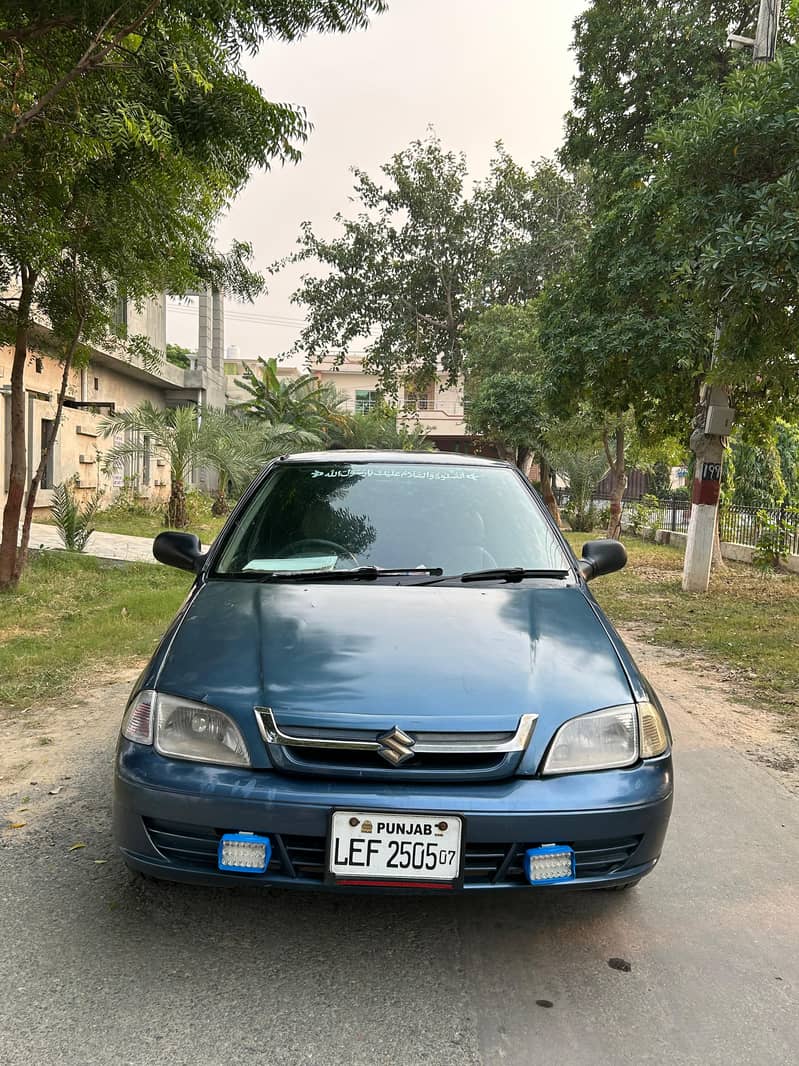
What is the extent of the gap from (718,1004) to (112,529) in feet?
56.0

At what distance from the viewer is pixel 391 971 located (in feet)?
8.15

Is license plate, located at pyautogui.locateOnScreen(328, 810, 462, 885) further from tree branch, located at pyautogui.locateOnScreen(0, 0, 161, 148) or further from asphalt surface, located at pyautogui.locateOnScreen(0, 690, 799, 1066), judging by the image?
tree branch, located at pyautogui.locateOnScreen(0, 0, 161, 148)

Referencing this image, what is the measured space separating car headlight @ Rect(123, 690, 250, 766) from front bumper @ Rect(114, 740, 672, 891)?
4 cm

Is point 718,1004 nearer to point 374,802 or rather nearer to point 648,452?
point 374,802

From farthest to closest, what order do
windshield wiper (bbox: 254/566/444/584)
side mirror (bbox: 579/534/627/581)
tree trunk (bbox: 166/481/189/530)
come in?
tree trunk (bbox: 166/481/189/530)
side mirror (bbox: 579/534/627/581)
windshield wiper (bbox: 254/566/444/584)

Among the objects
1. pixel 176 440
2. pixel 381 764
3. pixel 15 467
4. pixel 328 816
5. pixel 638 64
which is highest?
pixel 638 64

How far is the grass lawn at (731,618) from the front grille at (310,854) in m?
3.71

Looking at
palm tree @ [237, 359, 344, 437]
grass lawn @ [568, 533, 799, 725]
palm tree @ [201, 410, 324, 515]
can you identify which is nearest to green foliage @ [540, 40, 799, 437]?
grass lawn @ [568, 533, 799, 725]

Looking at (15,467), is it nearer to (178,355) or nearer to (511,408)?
(511,408)

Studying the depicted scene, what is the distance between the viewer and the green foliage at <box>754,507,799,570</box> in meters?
13.7

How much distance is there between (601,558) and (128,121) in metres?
3.87

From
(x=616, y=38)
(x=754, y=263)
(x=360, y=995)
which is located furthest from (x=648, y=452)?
(x=360, y=995)

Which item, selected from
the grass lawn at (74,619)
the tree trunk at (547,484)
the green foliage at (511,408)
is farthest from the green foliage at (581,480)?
the grass lawn at (74,619)

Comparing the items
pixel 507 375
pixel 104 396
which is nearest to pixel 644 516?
pixel 507 375
